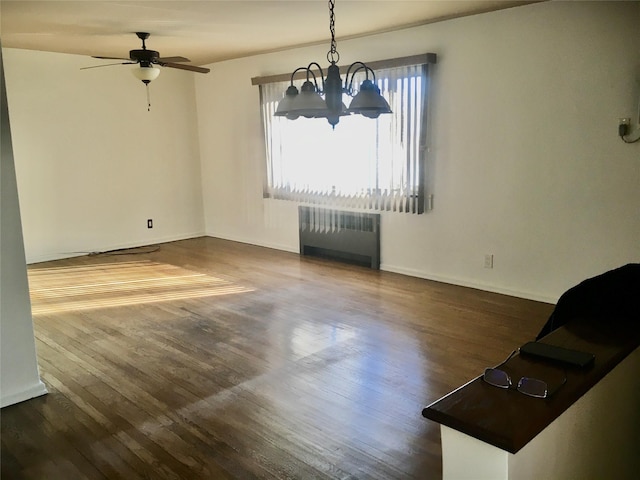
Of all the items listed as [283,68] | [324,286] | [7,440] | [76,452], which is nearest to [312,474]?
[76,452]

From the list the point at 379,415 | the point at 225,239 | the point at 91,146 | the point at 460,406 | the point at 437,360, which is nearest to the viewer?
the point at 460,406

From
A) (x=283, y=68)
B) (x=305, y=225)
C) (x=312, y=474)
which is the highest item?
(x=283, y=68)

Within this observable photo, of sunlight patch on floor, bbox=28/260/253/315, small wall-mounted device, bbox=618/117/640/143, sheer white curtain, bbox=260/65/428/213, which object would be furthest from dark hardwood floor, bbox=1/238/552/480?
small wall-mounted device, bbox=618/117/640/143

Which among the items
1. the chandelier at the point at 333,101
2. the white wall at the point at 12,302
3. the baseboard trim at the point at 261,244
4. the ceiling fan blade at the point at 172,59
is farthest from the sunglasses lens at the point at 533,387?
the baseboard trim at the point at 261,244

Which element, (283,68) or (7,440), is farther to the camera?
(283,68)

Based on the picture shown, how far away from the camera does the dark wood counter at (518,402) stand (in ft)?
3.48

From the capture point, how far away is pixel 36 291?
16.5 feet

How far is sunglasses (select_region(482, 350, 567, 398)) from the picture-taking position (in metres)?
1.18

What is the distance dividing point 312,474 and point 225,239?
5.47 m

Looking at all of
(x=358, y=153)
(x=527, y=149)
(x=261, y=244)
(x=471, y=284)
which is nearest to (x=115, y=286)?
(x=261, y=244)

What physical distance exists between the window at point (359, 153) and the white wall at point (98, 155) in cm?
163

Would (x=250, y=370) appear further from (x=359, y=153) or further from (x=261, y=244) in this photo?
(x=261, y=244)

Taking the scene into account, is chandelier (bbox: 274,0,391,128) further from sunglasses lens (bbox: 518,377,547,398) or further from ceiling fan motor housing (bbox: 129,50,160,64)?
ceiling fan motor housing (bbox: 129,50,160,64)

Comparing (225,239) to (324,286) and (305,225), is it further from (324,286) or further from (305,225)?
(324,286)
